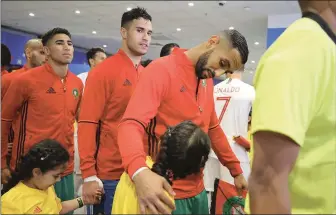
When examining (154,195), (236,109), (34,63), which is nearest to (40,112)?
(34,63)

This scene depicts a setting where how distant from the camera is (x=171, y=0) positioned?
318 inches

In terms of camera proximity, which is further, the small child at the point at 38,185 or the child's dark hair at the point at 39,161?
the child's dark hair at the point at 39,161

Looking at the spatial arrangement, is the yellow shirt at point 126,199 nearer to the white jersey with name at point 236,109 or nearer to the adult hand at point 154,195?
the adult hand at point 154,195

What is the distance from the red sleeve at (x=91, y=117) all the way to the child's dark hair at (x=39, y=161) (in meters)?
0.11

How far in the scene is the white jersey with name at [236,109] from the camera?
339 cm

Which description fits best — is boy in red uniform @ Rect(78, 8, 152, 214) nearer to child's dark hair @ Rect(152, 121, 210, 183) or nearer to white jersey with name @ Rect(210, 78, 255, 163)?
child's dark hair @ Rect(152, 121, 210, 183)

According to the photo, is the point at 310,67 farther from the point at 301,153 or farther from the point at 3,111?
the point at 3,111

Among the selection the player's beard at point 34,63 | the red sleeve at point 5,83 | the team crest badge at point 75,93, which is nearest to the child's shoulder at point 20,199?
the team crest badge at point 75,93

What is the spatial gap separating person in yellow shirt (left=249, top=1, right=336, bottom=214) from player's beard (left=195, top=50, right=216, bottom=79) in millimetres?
1015

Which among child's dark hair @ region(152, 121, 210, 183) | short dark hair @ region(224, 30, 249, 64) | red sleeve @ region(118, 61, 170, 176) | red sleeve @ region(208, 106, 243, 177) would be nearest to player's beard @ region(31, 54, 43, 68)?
red sleeve @ region(208, 106, 243, 177)

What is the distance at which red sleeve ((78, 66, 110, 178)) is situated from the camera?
7.22 ft

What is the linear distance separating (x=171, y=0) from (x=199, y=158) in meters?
6.93

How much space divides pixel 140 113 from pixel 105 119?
962 mm

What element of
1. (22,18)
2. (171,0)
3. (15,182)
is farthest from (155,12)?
(15,182)
